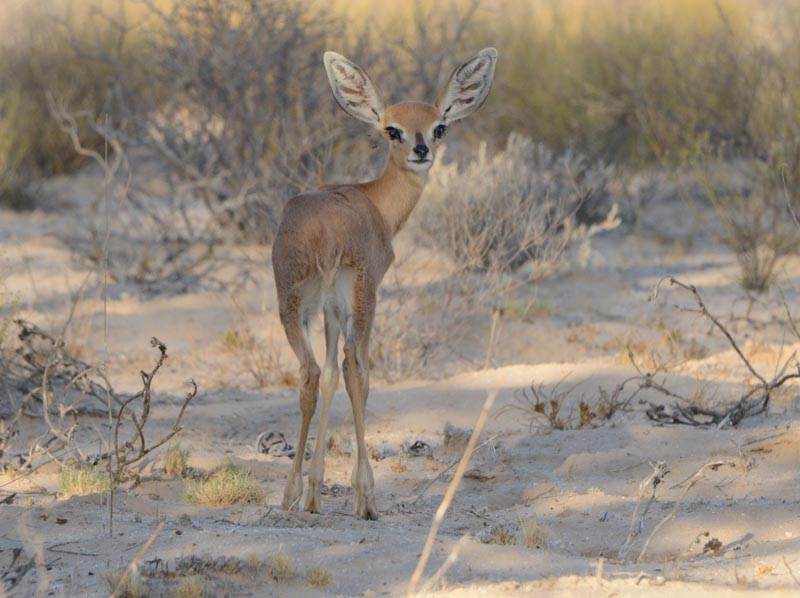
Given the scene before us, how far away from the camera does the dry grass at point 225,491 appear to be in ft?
17.3

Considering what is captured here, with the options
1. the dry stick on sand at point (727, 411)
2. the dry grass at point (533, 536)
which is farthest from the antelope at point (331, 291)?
the dry stick on sand at point (727, 411)

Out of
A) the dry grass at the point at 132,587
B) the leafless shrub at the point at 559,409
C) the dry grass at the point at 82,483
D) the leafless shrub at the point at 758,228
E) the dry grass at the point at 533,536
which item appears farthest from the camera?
the leafless shrub at the point at 758,228

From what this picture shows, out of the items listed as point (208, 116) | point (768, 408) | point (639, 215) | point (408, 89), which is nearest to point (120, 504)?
point (768, 408)

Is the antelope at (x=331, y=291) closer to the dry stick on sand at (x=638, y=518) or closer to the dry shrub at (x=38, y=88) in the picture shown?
the dry stick on sand at (x=638, y=518)

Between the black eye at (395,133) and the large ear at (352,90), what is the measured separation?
0.44 feet

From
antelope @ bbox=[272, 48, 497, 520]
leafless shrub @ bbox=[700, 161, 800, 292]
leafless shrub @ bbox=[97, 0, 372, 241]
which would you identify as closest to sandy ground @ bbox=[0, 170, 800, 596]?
antelope @ bbox=[272, 48, 497, 520]

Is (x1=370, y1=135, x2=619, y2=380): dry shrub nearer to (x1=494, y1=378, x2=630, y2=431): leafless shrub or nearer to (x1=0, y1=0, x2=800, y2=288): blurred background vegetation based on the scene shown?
(x1=0, y1=0, x2=800, y2=288): blurred background vegetation

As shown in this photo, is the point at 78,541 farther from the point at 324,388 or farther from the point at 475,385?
the point at 475,385

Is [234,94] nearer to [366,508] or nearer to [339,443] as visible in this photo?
[339,443]

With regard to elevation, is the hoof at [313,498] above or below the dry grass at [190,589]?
below

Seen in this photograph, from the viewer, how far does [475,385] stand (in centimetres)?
768

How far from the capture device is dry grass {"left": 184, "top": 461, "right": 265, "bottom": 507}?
528cm

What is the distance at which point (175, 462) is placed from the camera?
5844 mm

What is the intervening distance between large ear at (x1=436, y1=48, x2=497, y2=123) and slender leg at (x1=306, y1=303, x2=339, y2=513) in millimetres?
1322
